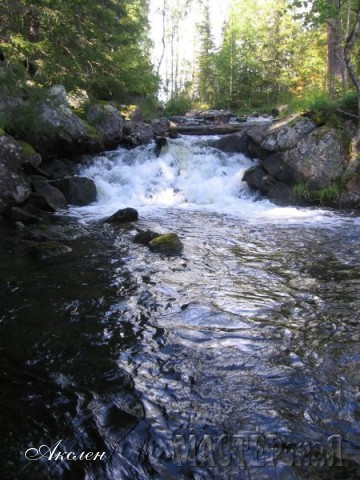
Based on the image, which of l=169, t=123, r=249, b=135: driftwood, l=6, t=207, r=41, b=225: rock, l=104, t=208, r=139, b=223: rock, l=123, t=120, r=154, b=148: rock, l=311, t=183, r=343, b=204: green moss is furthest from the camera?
l=169, t=123, r=249, b=135: driftwood

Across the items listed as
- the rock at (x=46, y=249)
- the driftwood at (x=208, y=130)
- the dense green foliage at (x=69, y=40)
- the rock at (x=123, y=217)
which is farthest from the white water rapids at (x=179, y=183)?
the rock at (x=46, y=249)

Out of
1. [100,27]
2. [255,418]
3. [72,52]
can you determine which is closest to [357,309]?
[255,418]

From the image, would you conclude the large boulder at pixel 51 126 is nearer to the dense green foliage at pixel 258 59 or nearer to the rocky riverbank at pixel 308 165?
the rocky riverbank at pixel 308 165

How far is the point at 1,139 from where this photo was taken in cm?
1016

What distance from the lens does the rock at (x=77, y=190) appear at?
12.5m

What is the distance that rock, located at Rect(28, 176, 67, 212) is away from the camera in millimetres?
10906

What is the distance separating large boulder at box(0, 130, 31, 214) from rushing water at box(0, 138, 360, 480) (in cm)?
246

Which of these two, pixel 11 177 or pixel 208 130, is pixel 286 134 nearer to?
pixel 208 130

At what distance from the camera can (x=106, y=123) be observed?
1581 centimetres

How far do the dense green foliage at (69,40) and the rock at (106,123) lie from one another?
1227mm

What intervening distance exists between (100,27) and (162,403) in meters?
15.8

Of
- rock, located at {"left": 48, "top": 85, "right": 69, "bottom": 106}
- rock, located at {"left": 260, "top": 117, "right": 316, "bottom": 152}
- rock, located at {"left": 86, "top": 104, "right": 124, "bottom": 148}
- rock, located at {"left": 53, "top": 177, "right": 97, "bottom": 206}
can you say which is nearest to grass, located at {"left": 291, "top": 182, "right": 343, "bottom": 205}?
rock, located at {"left": 260, "top": 117, "right": 316, "bottom": 152}

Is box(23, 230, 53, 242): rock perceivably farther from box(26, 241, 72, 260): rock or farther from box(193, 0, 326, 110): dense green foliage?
box(193, 0, 326, 110): dense green foliage

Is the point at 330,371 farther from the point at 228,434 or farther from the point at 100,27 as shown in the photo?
the point at 100,27
